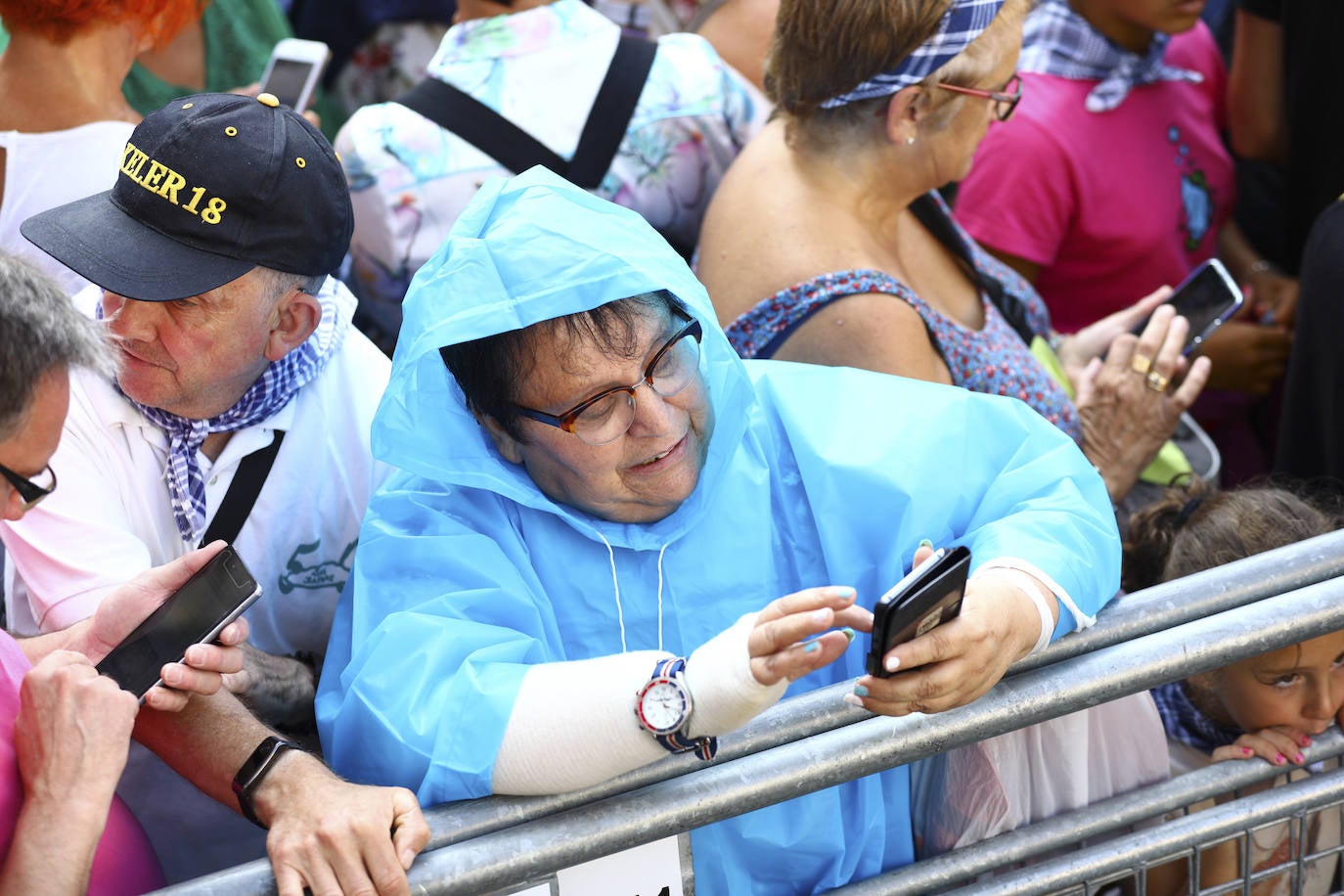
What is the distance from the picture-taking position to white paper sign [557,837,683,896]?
1500 millimetres

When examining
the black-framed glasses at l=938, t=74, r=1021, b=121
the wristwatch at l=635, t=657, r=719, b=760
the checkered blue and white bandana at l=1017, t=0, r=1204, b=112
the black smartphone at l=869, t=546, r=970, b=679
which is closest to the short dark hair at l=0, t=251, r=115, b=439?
the wristwatch at l=635, t=657, r=719, b=760

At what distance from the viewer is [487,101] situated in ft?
8.30

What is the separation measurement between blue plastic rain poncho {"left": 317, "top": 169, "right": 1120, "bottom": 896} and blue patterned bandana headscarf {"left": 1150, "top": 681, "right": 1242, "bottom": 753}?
0.58 metres

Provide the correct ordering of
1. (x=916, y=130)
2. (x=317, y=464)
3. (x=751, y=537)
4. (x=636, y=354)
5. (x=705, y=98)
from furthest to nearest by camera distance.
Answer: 1. (x=705, y=98)
2. (x=916, y=130)
3. (x=317, y=464)
4. (x=751, y=537)
5. (x=636, y=354)

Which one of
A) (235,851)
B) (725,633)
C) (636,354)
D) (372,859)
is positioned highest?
(636,354)

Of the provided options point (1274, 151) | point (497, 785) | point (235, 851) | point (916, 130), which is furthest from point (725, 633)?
point (1274, 151)

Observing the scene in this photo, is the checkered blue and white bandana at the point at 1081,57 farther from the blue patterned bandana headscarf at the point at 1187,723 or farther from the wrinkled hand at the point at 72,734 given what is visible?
the wrinkled hand at the point at 72,734

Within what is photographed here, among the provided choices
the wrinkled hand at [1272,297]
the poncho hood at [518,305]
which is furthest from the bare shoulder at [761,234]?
the wrinkled hand at [1272,297]

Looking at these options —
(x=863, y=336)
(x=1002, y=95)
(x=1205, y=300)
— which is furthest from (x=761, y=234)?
(x=1205, y=300)

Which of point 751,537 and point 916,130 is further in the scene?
point 916,130

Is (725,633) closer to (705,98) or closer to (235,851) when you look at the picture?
(235,851)

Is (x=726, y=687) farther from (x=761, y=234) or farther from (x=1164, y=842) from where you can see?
(x=761, y=234)

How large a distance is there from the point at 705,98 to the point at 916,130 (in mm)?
460

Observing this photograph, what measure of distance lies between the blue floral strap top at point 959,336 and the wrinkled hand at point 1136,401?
7 centimetres
